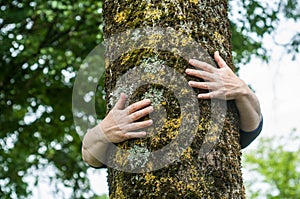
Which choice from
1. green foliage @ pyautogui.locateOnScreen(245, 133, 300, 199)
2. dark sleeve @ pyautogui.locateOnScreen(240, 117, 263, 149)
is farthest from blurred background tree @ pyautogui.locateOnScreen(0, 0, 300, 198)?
green foliage @ pyautogui.locateOnScreen(245, 133, 300, 199)

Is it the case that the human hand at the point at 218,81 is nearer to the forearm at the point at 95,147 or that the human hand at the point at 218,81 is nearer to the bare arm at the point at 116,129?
the bare arm at the point at 116,129

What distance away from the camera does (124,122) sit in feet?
6.33

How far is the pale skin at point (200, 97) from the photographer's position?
6.20 ft

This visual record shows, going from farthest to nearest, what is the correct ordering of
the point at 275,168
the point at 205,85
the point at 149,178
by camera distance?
the point at 275,168 < the point at 205,85 < the point at 149,178

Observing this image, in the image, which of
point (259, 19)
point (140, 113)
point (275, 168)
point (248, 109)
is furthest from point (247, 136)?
point (275, 168)

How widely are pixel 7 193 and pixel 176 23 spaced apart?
5390 mm

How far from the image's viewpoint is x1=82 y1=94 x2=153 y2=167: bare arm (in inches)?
74.1

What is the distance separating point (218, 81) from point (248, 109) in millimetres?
181

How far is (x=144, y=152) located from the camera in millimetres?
1843

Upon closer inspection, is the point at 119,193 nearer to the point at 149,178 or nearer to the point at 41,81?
the point at 149,178

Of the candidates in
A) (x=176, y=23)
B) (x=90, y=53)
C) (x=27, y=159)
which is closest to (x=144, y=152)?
(x=176, y=23)

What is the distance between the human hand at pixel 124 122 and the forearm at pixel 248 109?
364mm

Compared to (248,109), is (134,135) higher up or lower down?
lower down

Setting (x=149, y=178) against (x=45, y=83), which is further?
Answer: (x=45, y=83)
